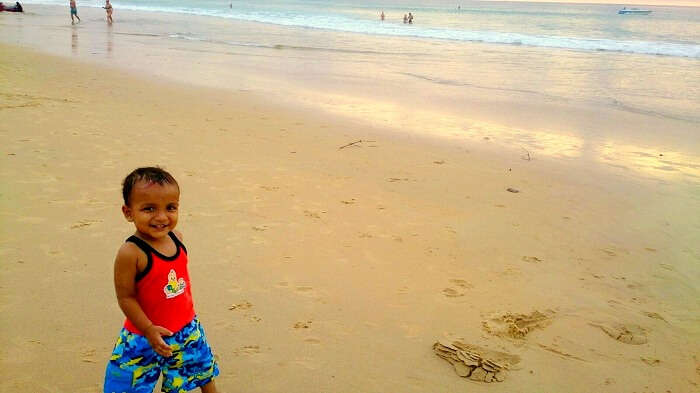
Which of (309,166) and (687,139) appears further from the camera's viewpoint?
Result: (687,139)

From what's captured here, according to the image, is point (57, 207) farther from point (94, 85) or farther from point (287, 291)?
point (94, 85)

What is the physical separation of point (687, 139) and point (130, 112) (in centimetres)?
903

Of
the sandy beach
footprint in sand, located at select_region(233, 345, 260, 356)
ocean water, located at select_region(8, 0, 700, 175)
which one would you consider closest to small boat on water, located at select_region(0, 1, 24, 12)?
ocean water, located at select_region(8, 0, 700, 175)

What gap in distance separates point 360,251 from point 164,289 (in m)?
2.36

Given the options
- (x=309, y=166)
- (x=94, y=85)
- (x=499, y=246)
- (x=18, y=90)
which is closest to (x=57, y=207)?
(x=309, y=166)

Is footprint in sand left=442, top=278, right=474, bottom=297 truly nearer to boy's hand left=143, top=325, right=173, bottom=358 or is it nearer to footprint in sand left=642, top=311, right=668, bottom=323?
footprint in sand left=642, top=311, right=668, bottom=323

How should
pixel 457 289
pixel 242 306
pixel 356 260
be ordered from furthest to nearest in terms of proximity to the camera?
pixel 356 260 < pixel 457 289 < pixel 242 306

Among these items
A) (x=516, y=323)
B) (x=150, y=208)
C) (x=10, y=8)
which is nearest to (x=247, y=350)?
(x=150, y=208)

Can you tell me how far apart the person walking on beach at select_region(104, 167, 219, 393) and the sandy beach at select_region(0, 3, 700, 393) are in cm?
56

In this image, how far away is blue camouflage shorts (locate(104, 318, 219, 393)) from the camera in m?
2.09

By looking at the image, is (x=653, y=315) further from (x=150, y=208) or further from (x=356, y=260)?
(x=150, y=208)

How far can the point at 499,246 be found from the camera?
4.61 meters

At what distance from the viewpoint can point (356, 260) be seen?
4.14 m

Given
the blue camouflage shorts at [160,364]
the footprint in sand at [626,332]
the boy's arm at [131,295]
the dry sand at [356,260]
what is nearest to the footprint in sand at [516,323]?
the dry sand at [356,260]
